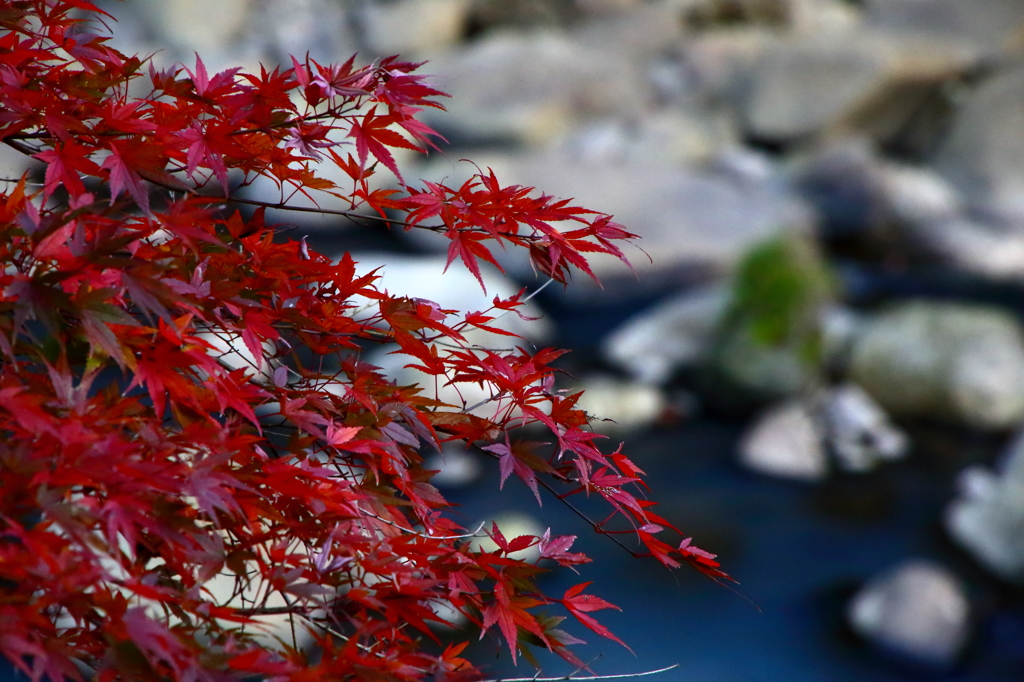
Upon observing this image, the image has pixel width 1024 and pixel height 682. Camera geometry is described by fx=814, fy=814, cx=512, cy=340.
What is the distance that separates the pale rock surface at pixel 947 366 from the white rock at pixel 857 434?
0.24m

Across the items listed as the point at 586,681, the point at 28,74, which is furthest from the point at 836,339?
the point at 28,74

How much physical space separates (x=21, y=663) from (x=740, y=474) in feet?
14.0

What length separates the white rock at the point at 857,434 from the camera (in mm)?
4641

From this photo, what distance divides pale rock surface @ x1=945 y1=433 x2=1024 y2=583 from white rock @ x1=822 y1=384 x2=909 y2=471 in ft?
1.82

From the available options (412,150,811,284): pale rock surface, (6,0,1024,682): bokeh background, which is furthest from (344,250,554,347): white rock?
(412,150,811,284): pale rock surface

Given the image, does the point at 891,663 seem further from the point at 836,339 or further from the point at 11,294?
the point at 11,294

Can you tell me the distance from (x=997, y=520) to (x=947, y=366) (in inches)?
51.5

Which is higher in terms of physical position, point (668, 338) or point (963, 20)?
point (963, 20)

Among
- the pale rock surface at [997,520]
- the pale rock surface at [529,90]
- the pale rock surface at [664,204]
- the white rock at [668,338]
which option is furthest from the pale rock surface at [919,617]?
the pale rock surface at [529,90]

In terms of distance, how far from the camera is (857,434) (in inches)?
187

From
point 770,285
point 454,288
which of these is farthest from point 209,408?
point 454,288

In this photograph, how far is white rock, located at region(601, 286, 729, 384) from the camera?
17.7 ft

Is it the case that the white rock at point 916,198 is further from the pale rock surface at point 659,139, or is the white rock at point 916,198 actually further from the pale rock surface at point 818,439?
the pale rock surface at point 818,439

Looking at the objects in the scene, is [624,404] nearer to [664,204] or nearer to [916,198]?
[664,204]
